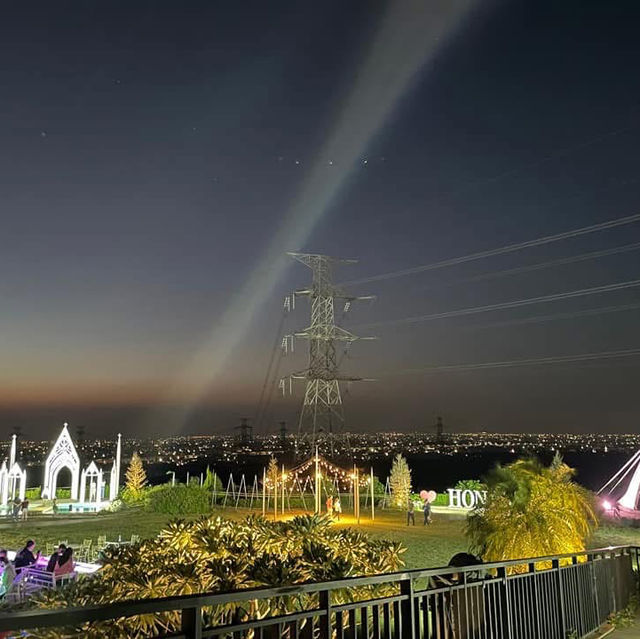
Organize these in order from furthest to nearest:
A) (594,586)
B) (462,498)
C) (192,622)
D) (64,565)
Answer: (462,498) < (64,565) < (594,586) < (192,622)

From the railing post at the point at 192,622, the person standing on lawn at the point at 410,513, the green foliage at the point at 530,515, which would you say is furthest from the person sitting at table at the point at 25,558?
the person standing on lawn at the point at 410,513

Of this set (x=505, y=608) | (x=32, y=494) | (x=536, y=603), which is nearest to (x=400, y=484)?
(x=32, y=494)

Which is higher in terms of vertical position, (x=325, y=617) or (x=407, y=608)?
→ (x=325, y=617)

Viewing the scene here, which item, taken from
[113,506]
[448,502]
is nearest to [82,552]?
[113,506]

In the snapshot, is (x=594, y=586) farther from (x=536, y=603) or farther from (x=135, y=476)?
(x=135, y=476)

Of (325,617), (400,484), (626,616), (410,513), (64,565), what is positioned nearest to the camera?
(325,617)

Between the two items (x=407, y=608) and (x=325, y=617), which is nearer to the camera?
(x=325, y=617)

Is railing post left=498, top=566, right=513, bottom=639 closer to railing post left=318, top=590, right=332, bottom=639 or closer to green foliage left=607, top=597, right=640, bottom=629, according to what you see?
railing post left=318, top=590, right=332, bottom=639

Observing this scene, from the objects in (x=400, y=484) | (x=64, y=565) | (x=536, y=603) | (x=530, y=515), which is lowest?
(x=400, y=484)
